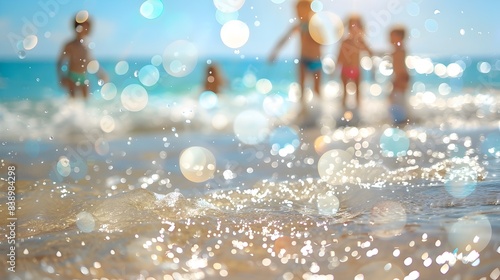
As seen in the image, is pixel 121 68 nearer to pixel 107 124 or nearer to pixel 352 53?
pixel 107 124

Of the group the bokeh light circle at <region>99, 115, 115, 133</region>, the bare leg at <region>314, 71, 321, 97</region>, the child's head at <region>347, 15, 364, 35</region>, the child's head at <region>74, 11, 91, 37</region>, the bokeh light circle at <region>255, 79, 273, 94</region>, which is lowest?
the bokeh light circle at <region>255, 79, 273, 94</region>

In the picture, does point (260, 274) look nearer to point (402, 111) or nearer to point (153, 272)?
point (153, 272)

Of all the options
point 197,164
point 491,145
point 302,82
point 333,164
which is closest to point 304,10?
point 302,82

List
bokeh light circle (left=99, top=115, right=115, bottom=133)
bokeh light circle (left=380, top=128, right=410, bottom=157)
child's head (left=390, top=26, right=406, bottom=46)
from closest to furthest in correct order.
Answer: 1. bokeh light circle (left=380, top=128, right=410, bottom=157)
2. child's head (left=390, top=26, right=406, bottom=46)
3. bokeh light circle (left=99, top=115, right=115, bottom=133)

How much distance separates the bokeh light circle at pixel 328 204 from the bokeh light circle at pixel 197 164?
1.03m

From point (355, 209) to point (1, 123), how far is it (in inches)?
326

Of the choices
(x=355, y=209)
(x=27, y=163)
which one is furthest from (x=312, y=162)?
(x=27, y=163)

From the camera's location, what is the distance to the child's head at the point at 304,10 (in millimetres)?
7887

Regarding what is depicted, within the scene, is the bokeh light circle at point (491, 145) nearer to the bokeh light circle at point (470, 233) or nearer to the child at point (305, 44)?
the bokeh light circle at point (470, 233)

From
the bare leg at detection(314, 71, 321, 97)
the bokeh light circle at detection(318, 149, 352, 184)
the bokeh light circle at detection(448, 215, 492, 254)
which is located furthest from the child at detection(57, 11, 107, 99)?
the bokeh light circle at detection(448, 215, 492, 254)

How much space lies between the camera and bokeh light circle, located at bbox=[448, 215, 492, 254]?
7.25 ft

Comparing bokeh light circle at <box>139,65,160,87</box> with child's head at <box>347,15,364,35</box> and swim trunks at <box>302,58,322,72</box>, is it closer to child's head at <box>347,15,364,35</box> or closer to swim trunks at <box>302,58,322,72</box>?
swim trunks at <box>302,58,322,72</box>

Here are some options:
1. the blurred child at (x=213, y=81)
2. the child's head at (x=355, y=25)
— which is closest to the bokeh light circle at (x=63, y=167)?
the child's head at (x=355, y=25)

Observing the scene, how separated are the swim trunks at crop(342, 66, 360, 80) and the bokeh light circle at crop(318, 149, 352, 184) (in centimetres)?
347
